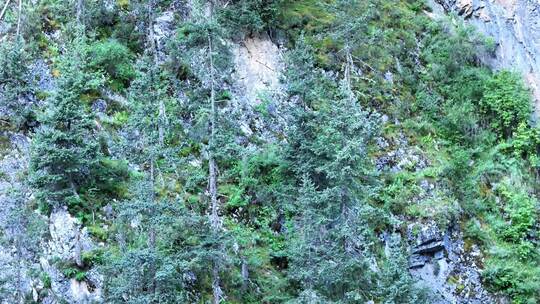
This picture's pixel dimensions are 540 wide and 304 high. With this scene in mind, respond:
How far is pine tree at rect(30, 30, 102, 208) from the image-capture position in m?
14.6

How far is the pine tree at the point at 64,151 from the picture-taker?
14.6 meters

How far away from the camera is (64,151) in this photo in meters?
14.6

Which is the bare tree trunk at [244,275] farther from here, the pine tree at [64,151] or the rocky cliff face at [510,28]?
the rocky cliff face at [510,28]

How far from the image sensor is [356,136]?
48.8 ft

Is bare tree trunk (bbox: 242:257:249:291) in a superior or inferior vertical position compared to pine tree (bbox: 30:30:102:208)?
inferior

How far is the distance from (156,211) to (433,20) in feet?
54.3

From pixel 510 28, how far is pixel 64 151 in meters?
18.7

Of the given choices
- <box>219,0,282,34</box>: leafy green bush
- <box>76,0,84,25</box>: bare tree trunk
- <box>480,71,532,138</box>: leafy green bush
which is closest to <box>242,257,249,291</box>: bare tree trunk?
<box>219,0,282,34</box>: leafy green bush

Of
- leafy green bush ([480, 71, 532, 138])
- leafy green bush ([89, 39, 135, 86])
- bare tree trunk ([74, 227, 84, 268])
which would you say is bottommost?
bare tree trunk ([74, 227, 84, 268])

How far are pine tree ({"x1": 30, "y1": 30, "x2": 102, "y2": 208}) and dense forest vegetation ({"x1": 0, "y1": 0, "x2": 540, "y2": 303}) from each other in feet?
0.16

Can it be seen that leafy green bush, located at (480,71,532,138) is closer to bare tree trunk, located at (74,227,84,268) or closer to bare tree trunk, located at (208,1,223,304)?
bare tree trunk, located at (208,1,223,304)

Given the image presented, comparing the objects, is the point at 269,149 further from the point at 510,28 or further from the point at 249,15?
the point at 510,28

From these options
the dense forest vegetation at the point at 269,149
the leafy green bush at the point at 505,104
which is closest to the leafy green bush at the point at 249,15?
the dense forest vegetation at the point at 269,149

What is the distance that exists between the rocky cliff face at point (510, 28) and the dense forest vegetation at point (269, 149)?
92 cm
